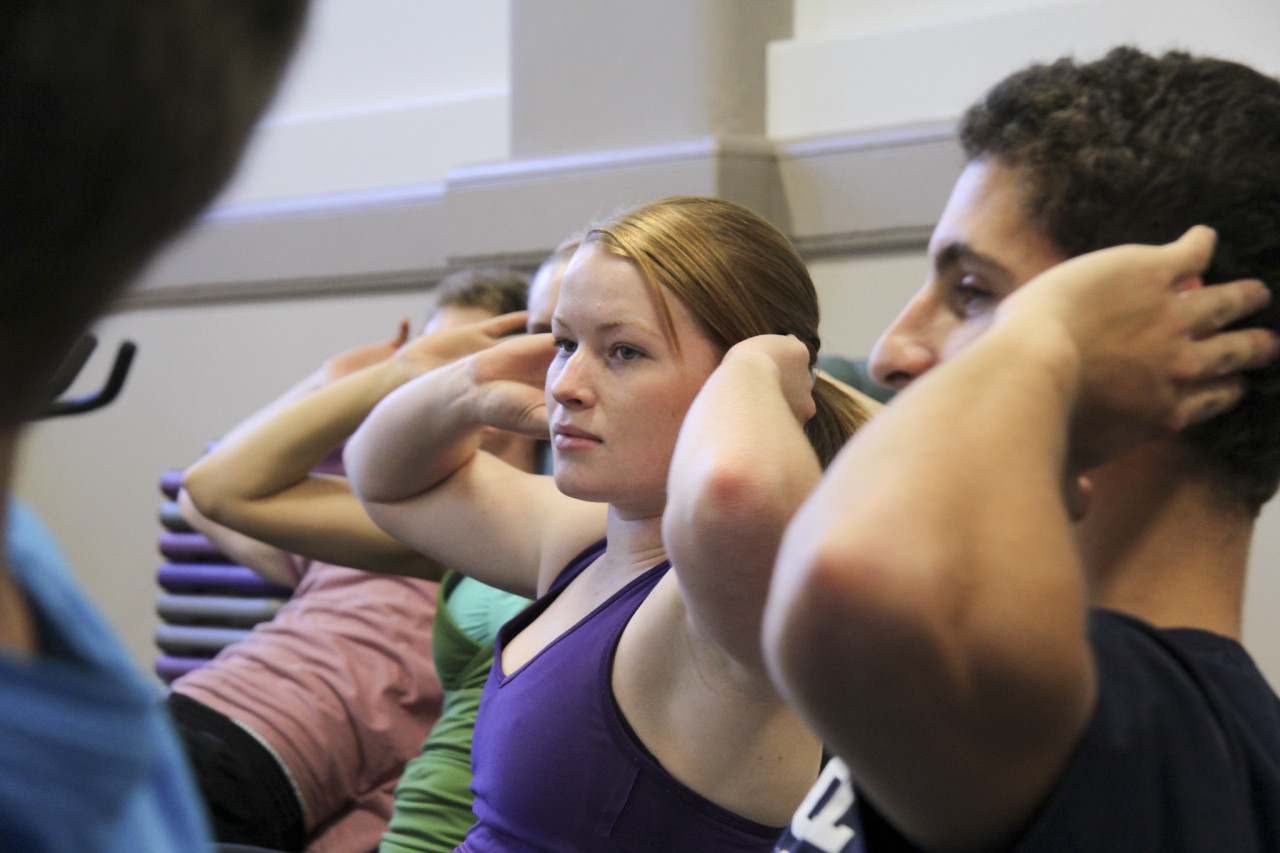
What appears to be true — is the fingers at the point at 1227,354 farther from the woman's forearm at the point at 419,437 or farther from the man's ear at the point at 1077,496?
the woman's forearm at the point at 419,437

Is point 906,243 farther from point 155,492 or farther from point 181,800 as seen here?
point 155,492

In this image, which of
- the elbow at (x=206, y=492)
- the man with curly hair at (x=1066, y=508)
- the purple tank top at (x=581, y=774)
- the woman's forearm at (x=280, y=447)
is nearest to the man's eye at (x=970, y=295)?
the man with curly hair at (x=1066, y=508)

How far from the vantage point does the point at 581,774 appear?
112 cm

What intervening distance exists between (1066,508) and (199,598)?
2.20 meters

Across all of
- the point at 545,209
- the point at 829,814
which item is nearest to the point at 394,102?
the point at 545,209

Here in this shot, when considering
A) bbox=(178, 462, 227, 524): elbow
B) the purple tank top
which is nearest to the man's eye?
the purple tank top

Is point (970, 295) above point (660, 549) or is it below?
above

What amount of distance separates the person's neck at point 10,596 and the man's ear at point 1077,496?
0.54 metres

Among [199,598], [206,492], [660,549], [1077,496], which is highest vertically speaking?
[1077,496]

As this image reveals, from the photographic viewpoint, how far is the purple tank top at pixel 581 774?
3.53 ft

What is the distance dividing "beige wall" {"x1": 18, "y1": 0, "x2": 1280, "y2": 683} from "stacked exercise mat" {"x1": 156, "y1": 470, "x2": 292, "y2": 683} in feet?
2.16

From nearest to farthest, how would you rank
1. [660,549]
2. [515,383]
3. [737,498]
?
1. [737,498]
2. [660,549]
3. [515,383]

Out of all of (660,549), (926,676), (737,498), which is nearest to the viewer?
(926,676)

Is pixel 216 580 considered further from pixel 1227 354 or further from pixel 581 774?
pixel 1227 354
